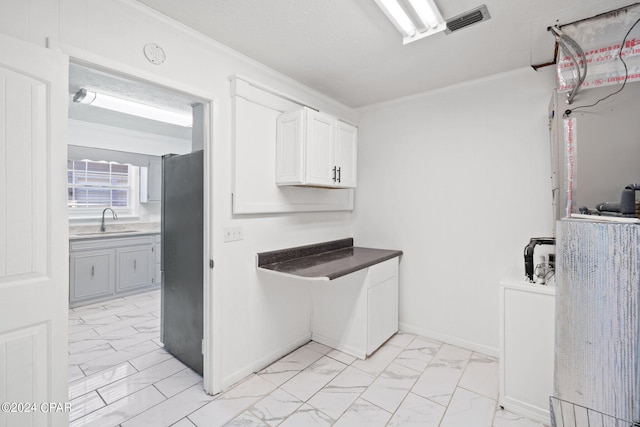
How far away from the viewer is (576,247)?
3.40 feet

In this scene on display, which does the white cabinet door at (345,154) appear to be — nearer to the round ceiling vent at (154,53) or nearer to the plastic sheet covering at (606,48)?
the round ceiling vent at (154,53)

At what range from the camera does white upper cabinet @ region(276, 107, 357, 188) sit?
2.36 meters

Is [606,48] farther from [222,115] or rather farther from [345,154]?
[222,115]

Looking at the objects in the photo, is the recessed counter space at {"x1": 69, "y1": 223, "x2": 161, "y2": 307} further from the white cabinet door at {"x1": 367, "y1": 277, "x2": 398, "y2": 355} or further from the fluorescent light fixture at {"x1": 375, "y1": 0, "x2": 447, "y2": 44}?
the fluorescent light fixture at {"x1": 375, "y1": 0, "x2": 447, "y2": 44}

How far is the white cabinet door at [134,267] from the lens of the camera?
14.0 feet

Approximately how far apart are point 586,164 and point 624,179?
0.54 feet

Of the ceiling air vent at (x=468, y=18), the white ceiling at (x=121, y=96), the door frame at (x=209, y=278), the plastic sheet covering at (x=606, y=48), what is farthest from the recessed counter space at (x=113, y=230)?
the plastic sheet covering at (x=606, y=48)

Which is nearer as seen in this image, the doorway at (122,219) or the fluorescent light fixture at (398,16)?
the fluorescent light fixture at (398,16)

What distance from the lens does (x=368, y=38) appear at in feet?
6.51

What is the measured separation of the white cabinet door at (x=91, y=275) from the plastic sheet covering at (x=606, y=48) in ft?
16.9

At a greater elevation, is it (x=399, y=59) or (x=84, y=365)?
(x=399, y=59)

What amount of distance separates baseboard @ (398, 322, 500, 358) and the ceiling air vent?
2.55 m

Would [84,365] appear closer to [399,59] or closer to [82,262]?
[82,262]

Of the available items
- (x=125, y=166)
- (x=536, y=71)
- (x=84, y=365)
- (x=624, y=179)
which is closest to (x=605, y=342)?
(x=624, y=179)
